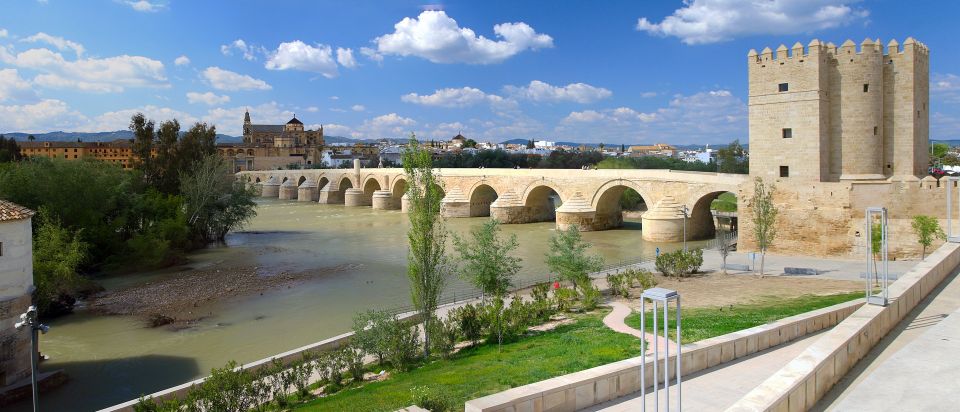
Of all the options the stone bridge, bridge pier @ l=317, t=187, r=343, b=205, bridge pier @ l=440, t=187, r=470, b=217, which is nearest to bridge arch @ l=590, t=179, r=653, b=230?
the stone bridge

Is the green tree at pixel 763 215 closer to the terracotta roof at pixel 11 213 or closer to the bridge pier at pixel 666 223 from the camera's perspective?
the bridge pier at pixel 666 223

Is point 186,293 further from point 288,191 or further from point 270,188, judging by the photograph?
point 270,188

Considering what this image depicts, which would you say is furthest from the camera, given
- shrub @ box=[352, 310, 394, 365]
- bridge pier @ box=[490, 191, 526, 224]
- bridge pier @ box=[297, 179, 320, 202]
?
bridge pier @ box=[297, 179, 320, 202]

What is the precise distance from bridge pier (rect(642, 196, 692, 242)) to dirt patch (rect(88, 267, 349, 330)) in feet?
38.1

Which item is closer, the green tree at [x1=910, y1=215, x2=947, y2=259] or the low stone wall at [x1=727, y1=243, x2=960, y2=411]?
the low stone wall at [x1=727, y1=243, x2=960, y2=411]

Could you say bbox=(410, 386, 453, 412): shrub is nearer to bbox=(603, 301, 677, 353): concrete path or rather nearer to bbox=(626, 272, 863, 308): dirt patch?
bbox=(603, 301, 677, 353): concrete path

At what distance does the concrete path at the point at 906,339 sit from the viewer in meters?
4.38

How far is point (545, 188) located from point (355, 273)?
1505 centimetres

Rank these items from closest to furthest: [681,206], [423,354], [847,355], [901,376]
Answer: [901,376] < [847,355] < [423,354] < [681,206]

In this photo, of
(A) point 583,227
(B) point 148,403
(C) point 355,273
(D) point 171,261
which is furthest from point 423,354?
(A) point 583,227

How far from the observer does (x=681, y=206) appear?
23516 mm

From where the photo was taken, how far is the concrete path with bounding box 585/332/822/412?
5512 mm

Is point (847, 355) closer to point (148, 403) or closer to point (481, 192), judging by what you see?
point (148, 403)

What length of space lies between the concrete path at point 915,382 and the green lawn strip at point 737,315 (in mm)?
3267
